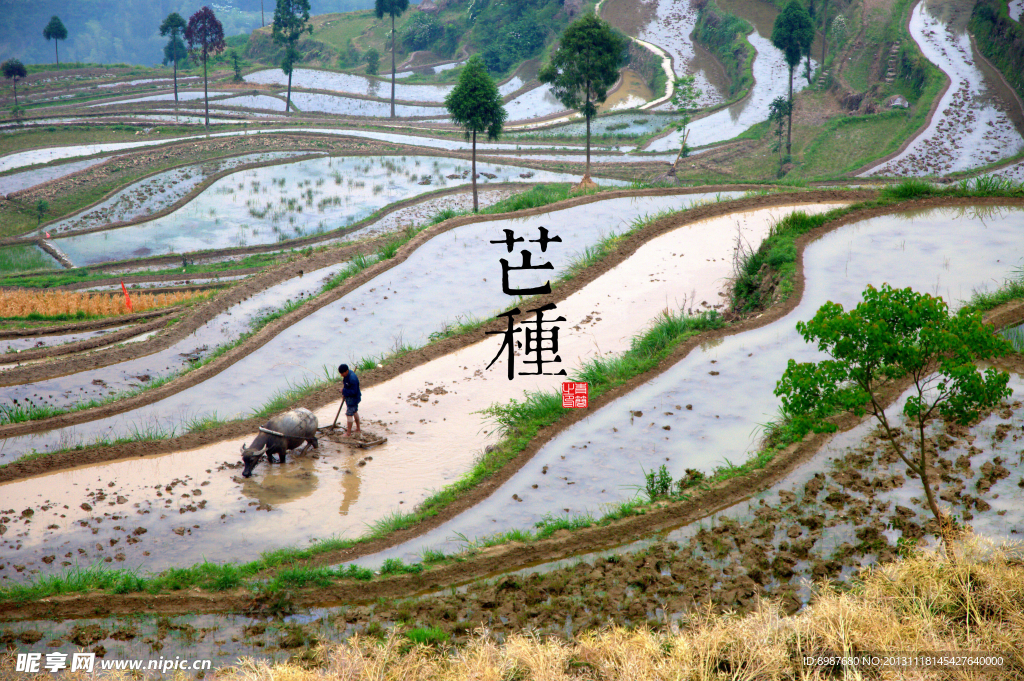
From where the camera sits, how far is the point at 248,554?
366 inches

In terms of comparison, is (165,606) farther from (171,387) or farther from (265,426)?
(171,387)

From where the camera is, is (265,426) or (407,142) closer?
(265,426)

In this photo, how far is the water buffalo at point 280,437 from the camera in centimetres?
1109

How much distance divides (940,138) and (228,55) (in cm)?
7440

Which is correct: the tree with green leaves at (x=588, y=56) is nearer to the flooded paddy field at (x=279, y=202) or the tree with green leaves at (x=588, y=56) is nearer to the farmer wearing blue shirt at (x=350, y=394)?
the flooded paddy field at (x=279, y=202)

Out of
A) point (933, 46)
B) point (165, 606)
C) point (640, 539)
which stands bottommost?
point (165, 606)

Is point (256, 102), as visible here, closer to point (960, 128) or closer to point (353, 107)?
point (353, 107)

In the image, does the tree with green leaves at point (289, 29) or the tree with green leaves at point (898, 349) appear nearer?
the tree with green leaves at point (898, 349)

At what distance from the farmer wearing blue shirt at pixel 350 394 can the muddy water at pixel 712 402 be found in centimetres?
310

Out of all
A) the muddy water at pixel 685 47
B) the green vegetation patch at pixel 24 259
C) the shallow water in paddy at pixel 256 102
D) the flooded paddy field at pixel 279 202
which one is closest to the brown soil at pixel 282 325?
the flooded paddy field at pixel 279 202

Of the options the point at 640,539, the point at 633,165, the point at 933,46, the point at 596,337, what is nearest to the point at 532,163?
the point at 633,165

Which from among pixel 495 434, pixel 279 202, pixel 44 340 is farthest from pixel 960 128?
pixel 44 340

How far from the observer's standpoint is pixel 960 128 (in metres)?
36.7

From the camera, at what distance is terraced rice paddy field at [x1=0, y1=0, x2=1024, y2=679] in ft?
26.2
